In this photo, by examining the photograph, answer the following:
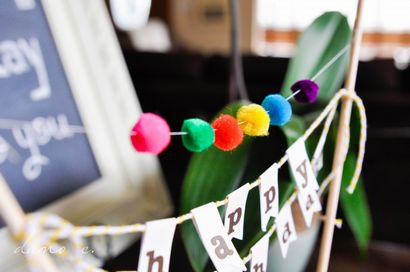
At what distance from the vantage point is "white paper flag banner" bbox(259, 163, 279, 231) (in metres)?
0.37

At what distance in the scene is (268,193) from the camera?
1.24 feet

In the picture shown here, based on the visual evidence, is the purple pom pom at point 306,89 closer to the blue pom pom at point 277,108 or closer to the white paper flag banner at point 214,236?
the blue pom pom at point 277,108

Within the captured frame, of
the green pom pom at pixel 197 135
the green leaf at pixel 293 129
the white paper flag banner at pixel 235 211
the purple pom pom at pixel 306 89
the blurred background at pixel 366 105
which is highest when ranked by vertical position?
the green pom pom at pixel 197 135

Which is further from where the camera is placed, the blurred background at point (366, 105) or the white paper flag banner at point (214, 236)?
the blurred background at point (366, 105)

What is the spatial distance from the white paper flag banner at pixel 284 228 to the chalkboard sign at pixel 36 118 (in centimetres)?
26

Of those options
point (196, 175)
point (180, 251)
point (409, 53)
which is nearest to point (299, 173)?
point (196, 175)

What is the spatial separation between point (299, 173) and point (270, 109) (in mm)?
63

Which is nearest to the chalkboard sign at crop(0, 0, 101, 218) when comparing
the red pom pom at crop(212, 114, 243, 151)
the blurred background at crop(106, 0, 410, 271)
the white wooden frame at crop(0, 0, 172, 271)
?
the white wooden frame at crop(0, 0, 172, 271)

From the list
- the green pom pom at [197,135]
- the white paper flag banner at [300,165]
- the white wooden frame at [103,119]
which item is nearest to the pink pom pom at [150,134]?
the green pom pom at [197,135]

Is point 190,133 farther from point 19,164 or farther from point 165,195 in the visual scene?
point 165,195

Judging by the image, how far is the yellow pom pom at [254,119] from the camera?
362 millimetres

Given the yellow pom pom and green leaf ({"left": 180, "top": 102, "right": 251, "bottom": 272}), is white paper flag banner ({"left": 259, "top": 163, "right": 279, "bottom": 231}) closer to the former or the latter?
the yellow pom pom

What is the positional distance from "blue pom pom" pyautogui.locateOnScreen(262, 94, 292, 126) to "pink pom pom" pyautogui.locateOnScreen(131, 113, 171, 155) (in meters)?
0.11

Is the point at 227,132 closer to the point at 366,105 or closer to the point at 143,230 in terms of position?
the point at 143,230
